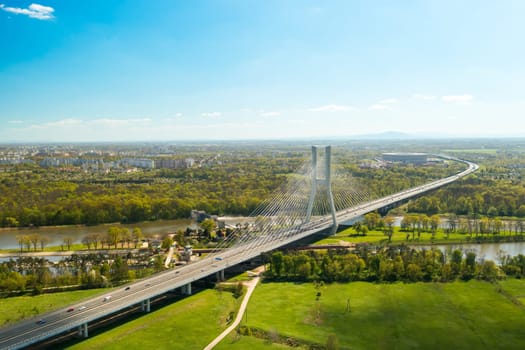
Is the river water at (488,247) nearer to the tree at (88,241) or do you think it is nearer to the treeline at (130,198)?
the treeline at (130,198)

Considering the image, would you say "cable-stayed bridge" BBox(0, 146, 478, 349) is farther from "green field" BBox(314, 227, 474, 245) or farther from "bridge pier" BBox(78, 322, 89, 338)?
"green field" BBox(314, 227, 474, 245)

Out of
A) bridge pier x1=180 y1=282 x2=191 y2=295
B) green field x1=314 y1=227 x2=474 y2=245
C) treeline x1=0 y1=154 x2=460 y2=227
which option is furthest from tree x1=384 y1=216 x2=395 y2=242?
bridge pier x1=180 y1=282 x2=191 y2=295

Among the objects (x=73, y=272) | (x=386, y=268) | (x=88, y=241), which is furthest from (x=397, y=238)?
(x=88, y=241)

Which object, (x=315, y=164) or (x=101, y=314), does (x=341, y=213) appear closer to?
(x=315, y=164)

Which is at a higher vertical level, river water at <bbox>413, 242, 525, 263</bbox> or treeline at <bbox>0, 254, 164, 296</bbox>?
treeline at <bbox>0, 254, 164, 296</bbox>

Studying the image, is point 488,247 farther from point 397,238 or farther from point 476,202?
point 476,202

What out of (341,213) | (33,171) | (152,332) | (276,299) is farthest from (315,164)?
(33,171)

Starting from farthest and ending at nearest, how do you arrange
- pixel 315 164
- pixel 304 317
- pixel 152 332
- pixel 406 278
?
pixel 315 164, pixel 406 278, pixel 304 317, pixel 152 332
